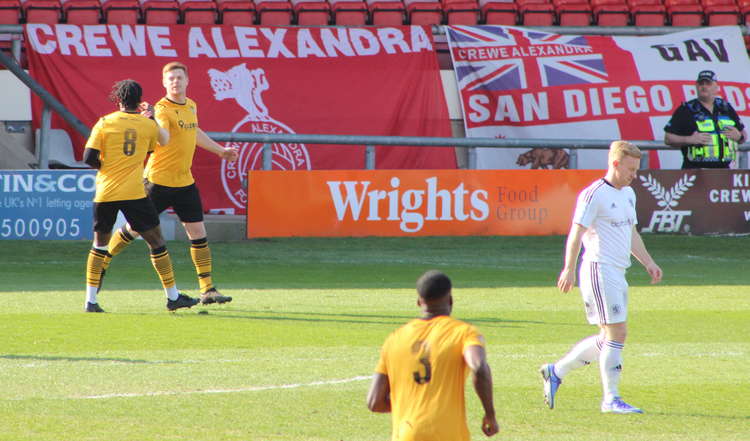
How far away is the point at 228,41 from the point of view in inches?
886

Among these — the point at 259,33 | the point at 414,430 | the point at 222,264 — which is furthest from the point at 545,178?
the point at 414,430

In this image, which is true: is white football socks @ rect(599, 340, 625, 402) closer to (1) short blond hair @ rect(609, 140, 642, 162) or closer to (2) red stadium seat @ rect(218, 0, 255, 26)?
(1) short blond hair @ rect(609, 140, 642, 162)

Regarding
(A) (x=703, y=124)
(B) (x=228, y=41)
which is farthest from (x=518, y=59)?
(A) (x=703, y=124)

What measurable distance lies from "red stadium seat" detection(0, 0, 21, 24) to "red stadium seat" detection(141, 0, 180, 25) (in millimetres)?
2355

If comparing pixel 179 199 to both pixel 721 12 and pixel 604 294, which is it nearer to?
pixel 604 294

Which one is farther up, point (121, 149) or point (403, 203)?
point (121, 149)

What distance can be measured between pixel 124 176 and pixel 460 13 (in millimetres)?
15390

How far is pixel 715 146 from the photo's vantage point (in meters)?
18.5

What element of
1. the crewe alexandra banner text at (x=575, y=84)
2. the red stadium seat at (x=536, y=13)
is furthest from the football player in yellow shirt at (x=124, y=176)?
the red stadium seat at (x=536, y=13)

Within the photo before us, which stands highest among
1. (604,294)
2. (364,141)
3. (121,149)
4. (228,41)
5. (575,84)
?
(228,41)

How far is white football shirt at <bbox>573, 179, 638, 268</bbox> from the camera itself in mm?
7312

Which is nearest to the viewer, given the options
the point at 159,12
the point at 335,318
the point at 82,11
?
the point at 335,318

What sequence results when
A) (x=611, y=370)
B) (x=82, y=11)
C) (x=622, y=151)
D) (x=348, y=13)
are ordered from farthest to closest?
(x=348, y=13) < (x=82, y=11) < (x=622, y=151) < (x=611, y=370)

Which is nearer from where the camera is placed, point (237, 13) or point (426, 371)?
point (426, 371)
